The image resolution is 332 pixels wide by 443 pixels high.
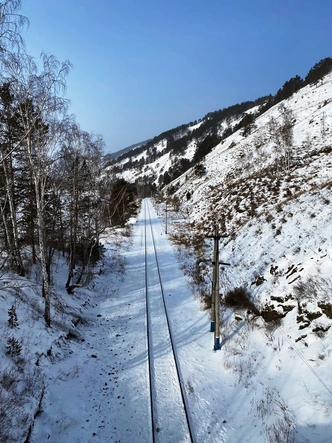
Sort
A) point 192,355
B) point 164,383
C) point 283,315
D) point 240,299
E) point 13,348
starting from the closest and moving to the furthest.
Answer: point 13,348 < point 164,383 < point 283,315 < point 192,355 < point 240,299

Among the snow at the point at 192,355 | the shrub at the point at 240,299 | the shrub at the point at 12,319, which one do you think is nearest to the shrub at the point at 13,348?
the snow at the point at 192,355

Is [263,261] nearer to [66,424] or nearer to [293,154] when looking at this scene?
[66,424]

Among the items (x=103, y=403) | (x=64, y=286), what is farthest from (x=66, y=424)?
(x=64, y=286)

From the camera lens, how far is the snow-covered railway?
5.68m

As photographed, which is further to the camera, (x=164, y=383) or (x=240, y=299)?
(x=240, y=299)

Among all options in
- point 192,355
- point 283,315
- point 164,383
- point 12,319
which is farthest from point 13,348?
point 283,315

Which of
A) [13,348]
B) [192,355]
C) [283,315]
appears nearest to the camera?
[13,348]

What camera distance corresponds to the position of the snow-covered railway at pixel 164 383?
5.68 meters

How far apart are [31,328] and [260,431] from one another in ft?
23.2

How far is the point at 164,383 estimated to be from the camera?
23.5 ft

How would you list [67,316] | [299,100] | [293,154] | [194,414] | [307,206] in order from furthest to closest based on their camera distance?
[299,100] < [293,154] < [307,206] < [67,316] < [194,414]

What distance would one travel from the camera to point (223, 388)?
7035 millimetres

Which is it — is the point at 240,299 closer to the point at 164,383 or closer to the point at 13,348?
the point at 164,383

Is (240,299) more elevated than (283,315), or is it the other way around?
(283,315)
